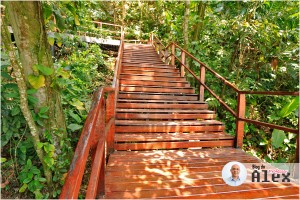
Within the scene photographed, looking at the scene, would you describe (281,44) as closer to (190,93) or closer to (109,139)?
(190,93)

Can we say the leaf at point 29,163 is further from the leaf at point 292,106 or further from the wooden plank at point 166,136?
the leaf at point 292,106

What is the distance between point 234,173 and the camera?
2365 millimetres

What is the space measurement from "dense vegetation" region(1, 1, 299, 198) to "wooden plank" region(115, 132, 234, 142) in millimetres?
730

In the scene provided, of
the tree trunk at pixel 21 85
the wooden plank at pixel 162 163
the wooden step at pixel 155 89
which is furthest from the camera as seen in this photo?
the wooden step at pixel 155 89

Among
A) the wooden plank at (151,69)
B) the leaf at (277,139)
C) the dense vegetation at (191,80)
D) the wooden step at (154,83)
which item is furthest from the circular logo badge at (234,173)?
the wooden plank at (151,69)

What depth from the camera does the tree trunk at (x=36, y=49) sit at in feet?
6.55

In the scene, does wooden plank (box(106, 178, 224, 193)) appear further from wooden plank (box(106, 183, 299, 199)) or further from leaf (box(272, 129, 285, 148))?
leaf (box(272, 129, 285, 148))

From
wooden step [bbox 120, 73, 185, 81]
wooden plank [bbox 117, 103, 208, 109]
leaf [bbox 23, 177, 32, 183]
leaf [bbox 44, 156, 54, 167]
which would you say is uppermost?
wooden step [bbox 120, 73, 185, 81]

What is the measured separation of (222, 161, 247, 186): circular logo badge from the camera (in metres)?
2.20

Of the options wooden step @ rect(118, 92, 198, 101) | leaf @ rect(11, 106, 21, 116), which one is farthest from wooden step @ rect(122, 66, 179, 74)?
leaf @ rect(11, 106, 21, 116)

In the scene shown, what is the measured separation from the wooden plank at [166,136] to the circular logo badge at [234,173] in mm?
776

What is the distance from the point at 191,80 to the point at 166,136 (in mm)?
4873

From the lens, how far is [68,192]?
0.82 meters

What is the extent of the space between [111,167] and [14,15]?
1910 millimetres
